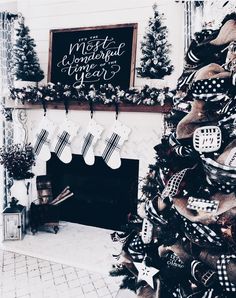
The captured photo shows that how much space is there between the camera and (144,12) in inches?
110

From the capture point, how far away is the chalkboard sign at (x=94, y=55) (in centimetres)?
285

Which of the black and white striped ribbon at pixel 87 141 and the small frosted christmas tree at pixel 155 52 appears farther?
the black and white striped ribbon at pixel 87 141

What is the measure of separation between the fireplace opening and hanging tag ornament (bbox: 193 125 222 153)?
1878 millimetres

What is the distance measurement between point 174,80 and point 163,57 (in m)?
0.27

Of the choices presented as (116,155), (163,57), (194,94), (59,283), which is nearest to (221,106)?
(194,94)

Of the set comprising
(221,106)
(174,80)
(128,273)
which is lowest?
(128,273)

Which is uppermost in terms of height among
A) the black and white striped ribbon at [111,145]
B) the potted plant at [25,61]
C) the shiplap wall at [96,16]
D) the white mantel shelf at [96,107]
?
the shiplap wall at [96,16]

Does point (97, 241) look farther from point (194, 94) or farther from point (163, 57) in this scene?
point (194, 94)

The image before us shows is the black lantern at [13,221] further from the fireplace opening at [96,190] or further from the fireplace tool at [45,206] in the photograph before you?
the fireplace opening at [96,190]

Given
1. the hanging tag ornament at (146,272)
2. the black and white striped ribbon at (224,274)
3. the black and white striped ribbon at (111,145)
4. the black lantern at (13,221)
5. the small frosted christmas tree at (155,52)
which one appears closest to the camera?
the black and white striped ribbon at (224,274)

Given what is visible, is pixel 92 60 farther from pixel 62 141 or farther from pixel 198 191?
pixel 198 191

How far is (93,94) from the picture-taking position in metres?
2.78

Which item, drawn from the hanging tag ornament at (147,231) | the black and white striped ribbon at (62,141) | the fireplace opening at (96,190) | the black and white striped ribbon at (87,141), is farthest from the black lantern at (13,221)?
the hanging tag ornament at (147,231)

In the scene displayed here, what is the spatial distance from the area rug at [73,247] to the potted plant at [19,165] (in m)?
0.41
